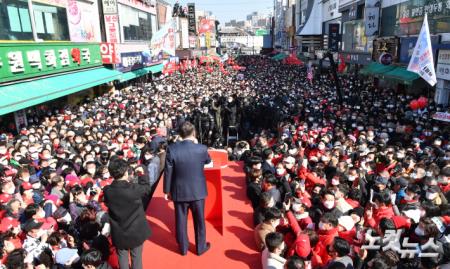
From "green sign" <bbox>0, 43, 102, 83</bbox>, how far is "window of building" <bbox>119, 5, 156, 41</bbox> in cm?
672

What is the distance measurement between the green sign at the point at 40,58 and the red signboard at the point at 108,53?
1.52 meters

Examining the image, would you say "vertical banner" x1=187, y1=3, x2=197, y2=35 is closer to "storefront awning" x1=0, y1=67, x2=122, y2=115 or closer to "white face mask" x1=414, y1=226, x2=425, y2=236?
"storefront awning" x1=0, y1=67, x2=122, y2=115

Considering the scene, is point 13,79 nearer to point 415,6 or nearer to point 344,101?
point 344,101

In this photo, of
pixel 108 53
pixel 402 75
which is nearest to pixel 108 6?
pixel 108 53

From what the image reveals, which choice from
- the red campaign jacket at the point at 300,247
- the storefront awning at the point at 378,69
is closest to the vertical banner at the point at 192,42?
the storefront awning at the point at 378,69

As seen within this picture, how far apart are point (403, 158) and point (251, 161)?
373 centimetres

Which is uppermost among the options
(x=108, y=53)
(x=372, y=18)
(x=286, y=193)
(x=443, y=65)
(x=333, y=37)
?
(x=372, y=18)

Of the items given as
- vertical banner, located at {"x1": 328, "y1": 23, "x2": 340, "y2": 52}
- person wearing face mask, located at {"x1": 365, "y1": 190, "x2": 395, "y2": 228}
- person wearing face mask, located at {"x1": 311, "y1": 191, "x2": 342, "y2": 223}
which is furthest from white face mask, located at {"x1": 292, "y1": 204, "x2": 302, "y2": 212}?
vertical banner, located at {"x1": 328, "y1": 23, "x2": 340, "y2": 52}

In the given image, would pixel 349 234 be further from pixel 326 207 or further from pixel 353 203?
pixel 353 203

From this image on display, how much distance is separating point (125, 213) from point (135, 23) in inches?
1033

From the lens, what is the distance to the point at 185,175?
3.81 m

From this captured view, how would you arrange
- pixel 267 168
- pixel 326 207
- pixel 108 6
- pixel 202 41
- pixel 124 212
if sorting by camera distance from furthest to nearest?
pixel 202 41, pixel 108 6, pixel 267 168, pixel 326 207, pixel 124 212

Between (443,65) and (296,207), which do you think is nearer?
(296,207)

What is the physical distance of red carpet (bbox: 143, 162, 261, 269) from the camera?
13.3ft
